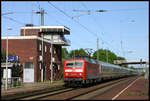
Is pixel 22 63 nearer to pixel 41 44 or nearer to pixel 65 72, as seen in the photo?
pixel 41 44

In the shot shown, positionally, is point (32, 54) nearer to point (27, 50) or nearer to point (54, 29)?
point (27, 50)

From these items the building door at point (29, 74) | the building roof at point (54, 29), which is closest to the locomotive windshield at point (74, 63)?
the building door at point (29, 74)

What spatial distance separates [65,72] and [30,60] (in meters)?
15.5

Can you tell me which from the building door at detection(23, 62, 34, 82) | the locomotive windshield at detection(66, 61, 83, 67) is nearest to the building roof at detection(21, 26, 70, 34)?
the building door at detection(23, 62, 34, 82)

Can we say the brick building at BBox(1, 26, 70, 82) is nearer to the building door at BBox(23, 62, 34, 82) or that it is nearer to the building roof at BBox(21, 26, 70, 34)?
the building door at BBox(23, 62, 34, 82)

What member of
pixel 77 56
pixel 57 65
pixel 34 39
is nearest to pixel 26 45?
pixel 34 39

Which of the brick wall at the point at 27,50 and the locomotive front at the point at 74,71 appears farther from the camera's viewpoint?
the brick wall at the point at 27,50

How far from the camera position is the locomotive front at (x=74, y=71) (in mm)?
28875

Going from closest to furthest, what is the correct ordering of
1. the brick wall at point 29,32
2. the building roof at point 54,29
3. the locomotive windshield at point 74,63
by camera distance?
the locomotive windshield at point 74,63 → the building roof at point 54,29 → the brick wall at point 29,32

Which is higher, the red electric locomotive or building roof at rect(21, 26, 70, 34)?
building roof at rect(21, 26, 70, 34)

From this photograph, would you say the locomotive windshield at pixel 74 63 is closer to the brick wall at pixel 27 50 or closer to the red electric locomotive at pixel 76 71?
the red electric locomotive at pixel 76 71

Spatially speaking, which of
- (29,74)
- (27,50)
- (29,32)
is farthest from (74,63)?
(29,32)

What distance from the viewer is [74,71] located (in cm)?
2922

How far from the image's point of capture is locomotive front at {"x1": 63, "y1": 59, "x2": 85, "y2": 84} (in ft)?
94.7
